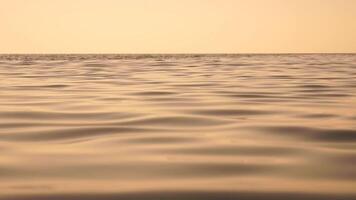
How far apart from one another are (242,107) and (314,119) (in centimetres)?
133

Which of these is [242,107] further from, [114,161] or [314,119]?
[114,161]

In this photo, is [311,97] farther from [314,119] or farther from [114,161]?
[114,161]

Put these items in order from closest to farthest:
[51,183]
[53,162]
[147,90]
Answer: [51,183] → [53,162] → [147,90]

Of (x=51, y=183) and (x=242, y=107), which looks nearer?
(x=51, y=183)

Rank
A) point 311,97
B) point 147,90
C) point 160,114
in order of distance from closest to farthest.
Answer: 1. point 160,114
2. point 311,97
3. point 147,90

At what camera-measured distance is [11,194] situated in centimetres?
267

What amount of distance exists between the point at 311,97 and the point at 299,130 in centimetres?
350

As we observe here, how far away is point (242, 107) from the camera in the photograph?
6641 millimetres

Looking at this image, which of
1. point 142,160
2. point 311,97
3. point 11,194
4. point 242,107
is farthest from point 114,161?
point 311,97

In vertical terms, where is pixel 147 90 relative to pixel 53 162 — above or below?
above

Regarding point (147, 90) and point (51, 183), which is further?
point (147, 90)

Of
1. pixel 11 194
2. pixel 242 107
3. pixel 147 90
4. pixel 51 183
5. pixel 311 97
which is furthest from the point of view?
pixel 147 90

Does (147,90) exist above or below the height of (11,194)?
above

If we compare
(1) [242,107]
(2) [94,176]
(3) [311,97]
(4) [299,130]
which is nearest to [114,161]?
(2) [94,176]
